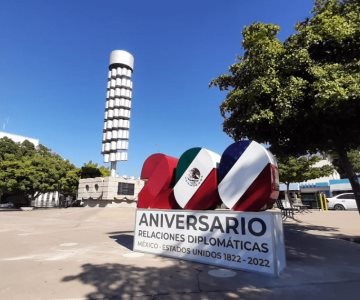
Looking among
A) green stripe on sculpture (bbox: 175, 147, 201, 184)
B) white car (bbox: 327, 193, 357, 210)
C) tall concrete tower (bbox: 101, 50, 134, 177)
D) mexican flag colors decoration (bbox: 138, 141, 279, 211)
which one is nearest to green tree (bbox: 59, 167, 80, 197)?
tall concrete tower (bbox: 101, 50, 134, 177)

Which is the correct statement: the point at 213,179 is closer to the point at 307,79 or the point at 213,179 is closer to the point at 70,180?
the point at 307,79

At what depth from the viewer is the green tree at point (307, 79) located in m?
7.54

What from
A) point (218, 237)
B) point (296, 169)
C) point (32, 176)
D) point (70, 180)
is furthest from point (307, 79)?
point (70, 180)

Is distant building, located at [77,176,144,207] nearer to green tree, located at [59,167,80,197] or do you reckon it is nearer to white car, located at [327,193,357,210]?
green tree, located at [59,167,80,197]

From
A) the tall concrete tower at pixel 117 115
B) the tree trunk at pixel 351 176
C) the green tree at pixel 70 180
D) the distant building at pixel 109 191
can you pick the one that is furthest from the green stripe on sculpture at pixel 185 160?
the tall concrete tower at pixel 117 115

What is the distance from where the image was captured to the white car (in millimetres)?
26347

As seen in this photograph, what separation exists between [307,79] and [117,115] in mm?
34884

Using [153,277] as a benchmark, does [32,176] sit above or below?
above

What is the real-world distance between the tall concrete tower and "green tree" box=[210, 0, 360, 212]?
32350 millimetres

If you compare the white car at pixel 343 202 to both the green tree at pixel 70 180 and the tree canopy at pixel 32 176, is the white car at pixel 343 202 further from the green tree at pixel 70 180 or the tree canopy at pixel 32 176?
the green tree at pixel 70 180

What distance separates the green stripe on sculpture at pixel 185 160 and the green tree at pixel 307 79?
2.25 m

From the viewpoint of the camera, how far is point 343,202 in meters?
26.8

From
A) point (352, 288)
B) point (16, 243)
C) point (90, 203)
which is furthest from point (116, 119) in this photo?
point (352, 288)

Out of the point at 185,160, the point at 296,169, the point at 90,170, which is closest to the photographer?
the point at 185,160
